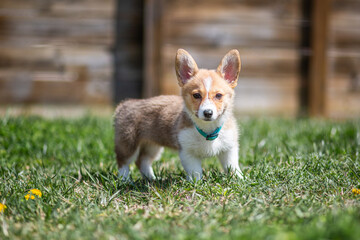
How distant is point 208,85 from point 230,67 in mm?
326

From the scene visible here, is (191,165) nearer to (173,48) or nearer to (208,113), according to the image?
(208,113)

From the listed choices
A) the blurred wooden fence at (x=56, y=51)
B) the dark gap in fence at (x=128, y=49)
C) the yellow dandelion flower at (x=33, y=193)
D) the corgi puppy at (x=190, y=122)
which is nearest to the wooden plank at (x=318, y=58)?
the dark gap in fence at (x=128, y=49)

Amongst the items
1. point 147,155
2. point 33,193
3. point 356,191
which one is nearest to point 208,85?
point 147,155

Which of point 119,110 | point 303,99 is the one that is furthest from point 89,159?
point 303,99

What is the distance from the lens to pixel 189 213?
7.86 ft

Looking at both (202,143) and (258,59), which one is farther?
(258,59)

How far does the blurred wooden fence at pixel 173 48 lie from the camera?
Answer: 20.8 ft

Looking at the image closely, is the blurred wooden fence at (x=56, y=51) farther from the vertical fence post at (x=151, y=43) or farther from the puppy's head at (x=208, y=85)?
the puppy's head at (x=208, y=85)

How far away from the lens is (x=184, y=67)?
330 cm

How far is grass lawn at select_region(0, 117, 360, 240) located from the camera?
214 cm

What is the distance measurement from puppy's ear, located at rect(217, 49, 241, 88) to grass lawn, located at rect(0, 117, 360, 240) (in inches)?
30.2

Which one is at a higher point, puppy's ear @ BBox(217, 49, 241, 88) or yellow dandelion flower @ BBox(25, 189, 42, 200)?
puppy's ear @ BBox(217, 49, 241, 88)

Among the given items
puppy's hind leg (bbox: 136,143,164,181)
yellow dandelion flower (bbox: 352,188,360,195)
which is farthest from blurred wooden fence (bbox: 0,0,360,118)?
yellow dandelion flower (bbox: 352,188,360,195)

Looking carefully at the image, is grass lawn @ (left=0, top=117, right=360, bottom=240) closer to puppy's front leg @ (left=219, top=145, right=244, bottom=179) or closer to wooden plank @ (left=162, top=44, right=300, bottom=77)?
puppy's front leg @ (left=219, top=145, right=244, bottom=179)
